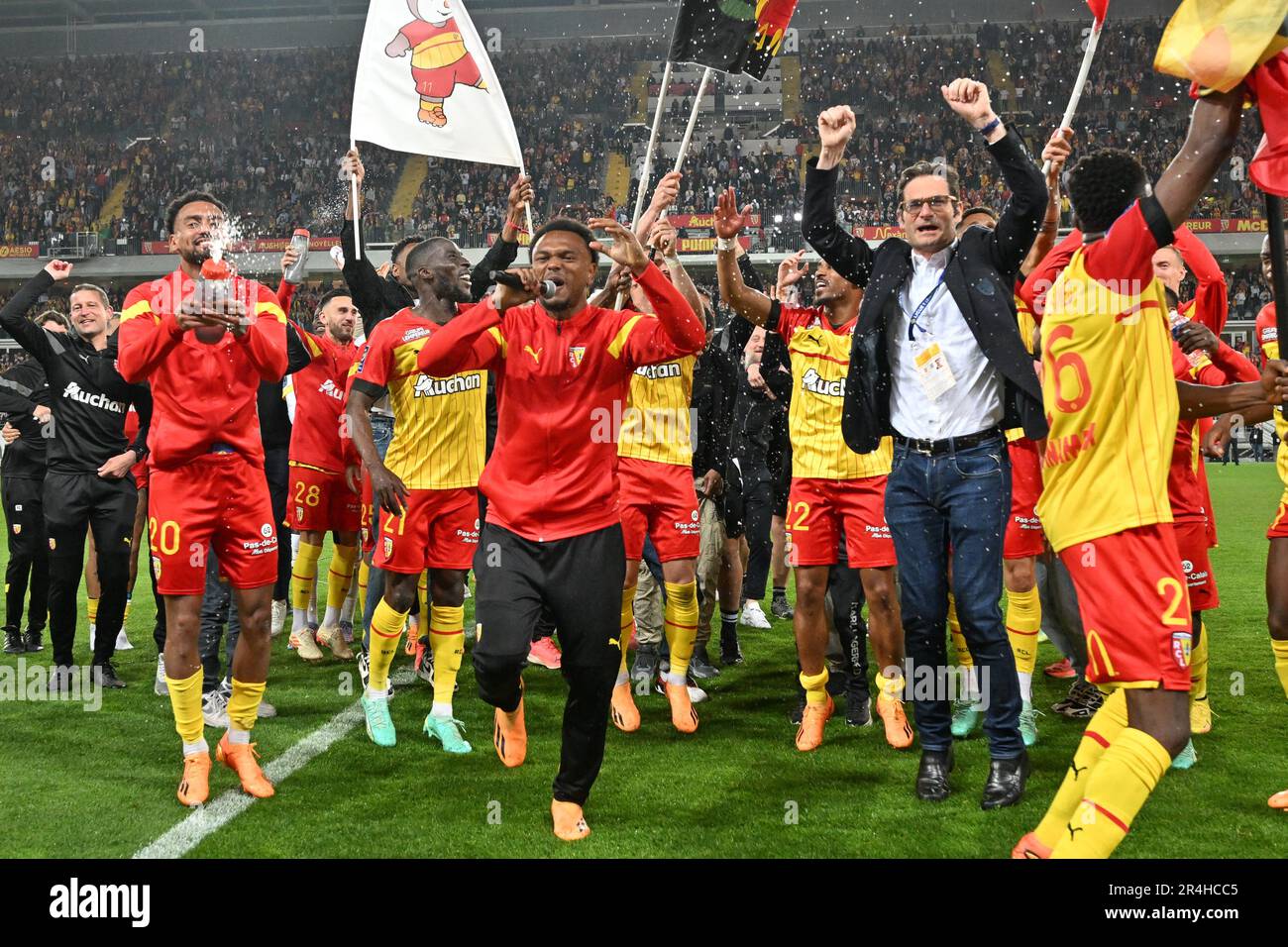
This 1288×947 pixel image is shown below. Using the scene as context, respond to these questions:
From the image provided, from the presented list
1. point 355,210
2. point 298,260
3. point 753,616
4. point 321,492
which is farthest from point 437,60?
point 753,616

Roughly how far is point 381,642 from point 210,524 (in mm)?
1211

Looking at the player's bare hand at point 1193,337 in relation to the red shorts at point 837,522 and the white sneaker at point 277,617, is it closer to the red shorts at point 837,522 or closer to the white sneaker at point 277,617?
the red shorts at point 837,522

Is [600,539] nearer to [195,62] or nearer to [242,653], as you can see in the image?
[242,653]

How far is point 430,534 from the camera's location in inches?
234

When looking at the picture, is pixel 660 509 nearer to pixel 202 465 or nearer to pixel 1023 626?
pixel 1023 626

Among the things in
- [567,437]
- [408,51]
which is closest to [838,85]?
[408,51]

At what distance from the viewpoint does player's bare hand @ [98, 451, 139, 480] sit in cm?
680

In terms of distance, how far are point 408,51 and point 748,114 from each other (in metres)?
29.4

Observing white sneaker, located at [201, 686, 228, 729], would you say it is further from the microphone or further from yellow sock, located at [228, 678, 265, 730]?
the microphone

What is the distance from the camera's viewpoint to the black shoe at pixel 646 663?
276 inches

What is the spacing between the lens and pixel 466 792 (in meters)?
4.88

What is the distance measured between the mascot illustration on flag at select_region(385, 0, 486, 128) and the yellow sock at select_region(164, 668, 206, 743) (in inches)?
143

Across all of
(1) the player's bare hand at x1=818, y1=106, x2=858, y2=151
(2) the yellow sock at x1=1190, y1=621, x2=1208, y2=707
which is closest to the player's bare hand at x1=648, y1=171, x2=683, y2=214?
(1) the player's bare hand at x1=818, y1=106, x2=858, y2=151

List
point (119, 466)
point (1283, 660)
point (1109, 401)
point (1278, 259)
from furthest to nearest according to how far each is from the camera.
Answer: point (119, 466) → point (1283, 660) → point (1109, 401) → point (1278, 259)
